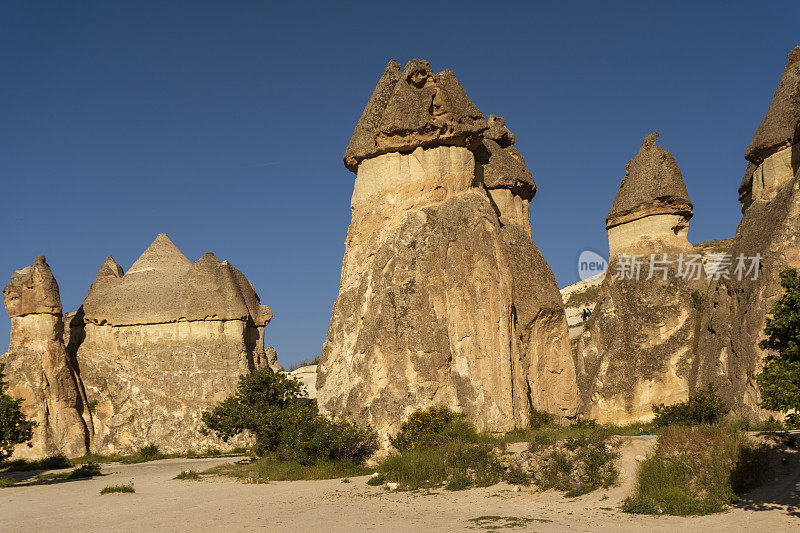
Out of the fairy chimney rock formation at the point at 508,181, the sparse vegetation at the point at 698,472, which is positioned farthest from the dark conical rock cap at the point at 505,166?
the sparse vegetation at the point at 698,472

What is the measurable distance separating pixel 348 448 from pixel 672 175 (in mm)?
17009

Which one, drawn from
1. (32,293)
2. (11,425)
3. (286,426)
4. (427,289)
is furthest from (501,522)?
(32,293)

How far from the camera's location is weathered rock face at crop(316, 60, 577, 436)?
16094 millimetres

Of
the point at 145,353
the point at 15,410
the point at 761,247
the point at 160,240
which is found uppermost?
the point at 160,240

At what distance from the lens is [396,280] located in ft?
55.6

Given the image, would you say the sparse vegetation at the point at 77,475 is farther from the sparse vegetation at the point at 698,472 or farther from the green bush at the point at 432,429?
the sparse vegetation at the point at 698,472

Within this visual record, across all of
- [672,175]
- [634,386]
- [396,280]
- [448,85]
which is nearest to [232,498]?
[396,280]

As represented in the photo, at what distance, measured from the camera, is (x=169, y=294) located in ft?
91.8

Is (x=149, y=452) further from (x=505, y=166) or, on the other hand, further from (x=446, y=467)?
(x=505, y=166)

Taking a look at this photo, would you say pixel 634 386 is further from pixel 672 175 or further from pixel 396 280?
pixel 396 280

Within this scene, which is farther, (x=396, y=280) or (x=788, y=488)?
(x=396, y=280)

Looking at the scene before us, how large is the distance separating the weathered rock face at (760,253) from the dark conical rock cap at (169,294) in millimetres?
17629

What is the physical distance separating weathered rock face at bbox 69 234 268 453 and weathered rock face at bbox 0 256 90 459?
102 centimetres

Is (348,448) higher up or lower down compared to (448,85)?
lower down
